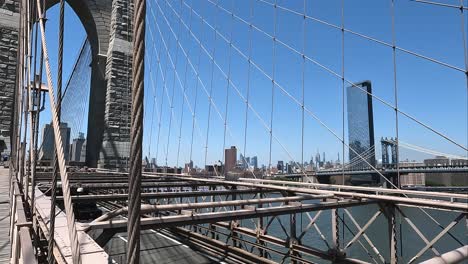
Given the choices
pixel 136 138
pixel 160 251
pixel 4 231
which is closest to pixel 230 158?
pixel 160 251

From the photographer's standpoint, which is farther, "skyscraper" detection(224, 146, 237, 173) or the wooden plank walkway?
"skyscraper" detection(224, 146, 237, 173)

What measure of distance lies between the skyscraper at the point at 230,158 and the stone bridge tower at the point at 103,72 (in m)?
8.14

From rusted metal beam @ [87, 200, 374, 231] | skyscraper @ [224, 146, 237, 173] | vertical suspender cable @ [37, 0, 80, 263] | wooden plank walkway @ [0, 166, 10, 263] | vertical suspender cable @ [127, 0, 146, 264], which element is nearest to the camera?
vertical suspender cable @ [127, 0, 146, 264]

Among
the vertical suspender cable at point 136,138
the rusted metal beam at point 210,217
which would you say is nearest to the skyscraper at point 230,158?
the rusted metal beam at point 210,217

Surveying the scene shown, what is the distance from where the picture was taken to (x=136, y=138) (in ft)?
3.89

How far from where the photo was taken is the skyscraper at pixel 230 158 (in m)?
12.9

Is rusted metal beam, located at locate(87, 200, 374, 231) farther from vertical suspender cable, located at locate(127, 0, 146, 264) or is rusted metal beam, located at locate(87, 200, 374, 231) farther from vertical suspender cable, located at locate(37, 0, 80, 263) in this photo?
vertical suspender cable, located at locate(127, 0, 146, 264)

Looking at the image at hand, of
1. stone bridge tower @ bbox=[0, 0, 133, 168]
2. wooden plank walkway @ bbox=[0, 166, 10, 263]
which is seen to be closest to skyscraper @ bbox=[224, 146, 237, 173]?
wooden plank walkway @ bbox=[0, 166, 10, 263]

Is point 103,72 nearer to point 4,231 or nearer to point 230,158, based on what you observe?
point 230,158

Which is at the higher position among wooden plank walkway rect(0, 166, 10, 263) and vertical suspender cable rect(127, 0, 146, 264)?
vertical suspender cable rect(127, 0, 146, 264)

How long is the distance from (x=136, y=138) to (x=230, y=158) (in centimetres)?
1252

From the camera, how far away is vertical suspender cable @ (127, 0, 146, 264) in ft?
3.84

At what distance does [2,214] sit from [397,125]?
8.52 meters

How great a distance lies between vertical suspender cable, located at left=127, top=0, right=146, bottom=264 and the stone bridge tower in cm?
1923
